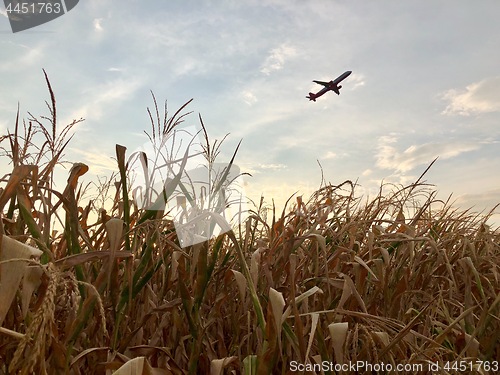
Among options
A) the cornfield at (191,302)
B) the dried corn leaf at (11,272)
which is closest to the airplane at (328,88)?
the cornfield at (191,302)

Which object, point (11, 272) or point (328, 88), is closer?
point (11, 272)

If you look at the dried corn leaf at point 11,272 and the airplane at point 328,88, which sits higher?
the airplane at point 328,88

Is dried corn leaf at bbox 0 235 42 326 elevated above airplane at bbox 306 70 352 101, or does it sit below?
below

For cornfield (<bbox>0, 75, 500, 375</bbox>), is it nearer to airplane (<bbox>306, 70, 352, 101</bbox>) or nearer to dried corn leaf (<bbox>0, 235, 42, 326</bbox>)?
dried corn leaf (<bbox>0, 235, 42, 326</bbox>)

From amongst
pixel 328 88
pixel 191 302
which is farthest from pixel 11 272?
pixel 328 88

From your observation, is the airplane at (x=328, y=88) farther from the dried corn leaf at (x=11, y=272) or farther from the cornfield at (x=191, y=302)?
the dried corn leaf at (x=11, y=272)

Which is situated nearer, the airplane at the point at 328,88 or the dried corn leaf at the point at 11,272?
the dried corn leaf at the point at 11,272

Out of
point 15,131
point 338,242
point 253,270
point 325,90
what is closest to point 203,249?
point 253,270

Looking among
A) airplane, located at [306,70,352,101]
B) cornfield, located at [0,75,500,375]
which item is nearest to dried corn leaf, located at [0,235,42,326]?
cornfield, located at [0,75,500,375]

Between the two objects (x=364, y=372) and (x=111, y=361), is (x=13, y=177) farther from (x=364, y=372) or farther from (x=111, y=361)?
(x=364, y=372)

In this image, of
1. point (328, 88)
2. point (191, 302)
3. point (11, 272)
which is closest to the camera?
point (11, 272)

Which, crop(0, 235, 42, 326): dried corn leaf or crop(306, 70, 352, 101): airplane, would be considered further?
crop(306, 70, 352, 101): airplane

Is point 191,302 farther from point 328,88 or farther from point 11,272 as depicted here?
point 328,88

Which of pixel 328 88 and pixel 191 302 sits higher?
pixel 328 88
